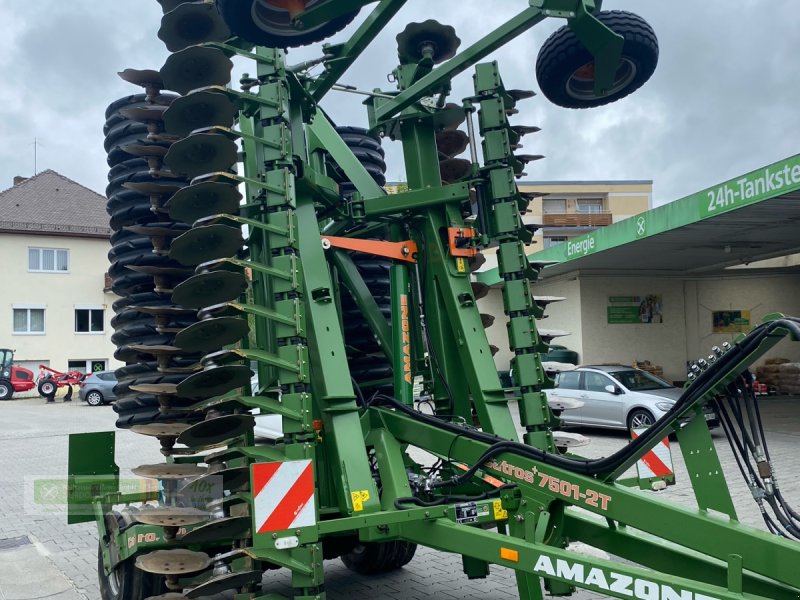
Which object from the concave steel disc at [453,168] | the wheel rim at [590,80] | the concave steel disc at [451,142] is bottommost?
the concave steel disc at [453,168]

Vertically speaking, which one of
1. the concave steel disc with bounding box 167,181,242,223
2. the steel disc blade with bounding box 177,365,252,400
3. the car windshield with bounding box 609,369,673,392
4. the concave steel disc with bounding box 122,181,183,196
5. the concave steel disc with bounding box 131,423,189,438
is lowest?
the car windshield with bounding box 609,369,673,392

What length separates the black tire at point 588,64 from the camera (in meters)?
4.80

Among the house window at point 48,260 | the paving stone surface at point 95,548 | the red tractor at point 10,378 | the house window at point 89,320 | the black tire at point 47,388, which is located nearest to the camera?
the paving stone surface at point 95,548

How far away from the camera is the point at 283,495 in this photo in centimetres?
375

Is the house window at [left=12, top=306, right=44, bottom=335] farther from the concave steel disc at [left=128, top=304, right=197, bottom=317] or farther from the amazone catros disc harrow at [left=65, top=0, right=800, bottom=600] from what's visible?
the concave steel disc at [left=128, top=304, right=197, bottom=317]

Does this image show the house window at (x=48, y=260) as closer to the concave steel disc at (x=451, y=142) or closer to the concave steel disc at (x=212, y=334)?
the concave steel disc at (x=451, y=142)

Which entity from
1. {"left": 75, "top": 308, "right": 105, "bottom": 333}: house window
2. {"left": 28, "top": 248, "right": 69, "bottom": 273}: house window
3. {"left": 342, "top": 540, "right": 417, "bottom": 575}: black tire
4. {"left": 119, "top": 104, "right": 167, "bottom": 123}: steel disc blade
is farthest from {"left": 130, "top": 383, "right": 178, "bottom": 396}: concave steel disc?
{"left": 28, "top": 248, "right": 69, "bottom": 273}: house window

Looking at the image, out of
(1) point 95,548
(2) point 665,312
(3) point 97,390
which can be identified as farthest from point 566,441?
(3) point 97,390

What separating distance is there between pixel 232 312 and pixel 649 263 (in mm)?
19543

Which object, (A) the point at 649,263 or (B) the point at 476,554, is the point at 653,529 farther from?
(A) the point at 649,263

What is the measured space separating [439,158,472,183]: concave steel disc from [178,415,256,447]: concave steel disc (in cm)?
251

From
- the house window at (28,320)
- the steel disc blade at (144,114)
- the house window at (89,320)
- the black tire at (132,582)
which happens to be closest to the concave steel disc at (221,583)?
the black tire at (132,582)

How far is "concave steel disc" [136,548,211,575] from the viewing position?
13.9 feet

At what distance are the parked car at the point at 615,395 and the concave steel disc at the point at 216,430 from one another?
34.9 feet
